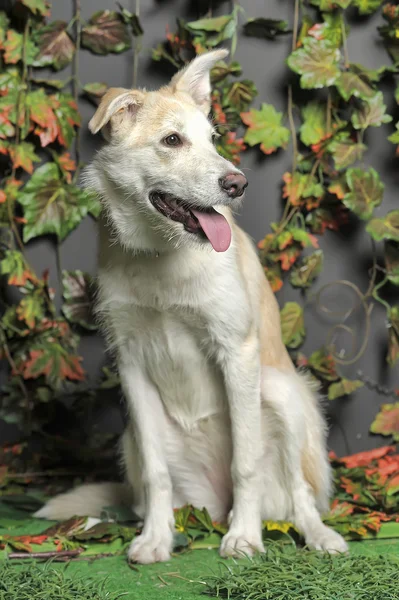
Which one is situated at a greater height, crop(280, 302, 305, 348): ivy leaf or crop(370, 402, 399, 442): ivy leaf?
crop(280, 302, 305, 348): ivy leaf

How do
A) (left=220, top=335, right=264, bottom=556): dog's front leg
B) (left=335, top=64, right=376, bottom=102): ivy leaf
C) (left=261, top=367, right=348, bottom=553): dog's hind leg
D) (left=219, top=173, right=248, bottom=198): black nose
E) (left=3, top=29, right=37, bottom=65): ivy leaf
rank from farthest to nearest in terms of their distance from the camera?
(left=3, top=29, right=37, bottom=65): ivy leaf → (left=335, top=64, right=376, bottom=102): ivy leaf → (left=261, top=367, right=348, bottom=553): dog's hind leg → (left=220, top=335, right=264, bottom=556): dog's front leg → (left=219, top=173, right=248, bottom=198): black nose

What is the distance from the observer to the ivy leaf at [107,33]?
3271 mm

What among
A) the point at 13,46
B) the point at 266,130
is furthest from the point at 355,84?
the point at 13,46

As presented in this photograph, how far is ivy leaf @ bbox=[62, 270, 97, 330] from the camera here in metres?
3.37

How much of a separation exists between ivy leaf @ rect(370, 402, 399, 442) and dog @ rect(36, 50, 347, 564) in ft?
2.27

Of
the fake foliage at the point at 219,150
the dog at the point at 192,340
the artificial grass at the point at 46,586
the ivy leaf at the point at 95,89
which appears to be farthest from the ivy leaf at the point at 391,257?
the artificial grass at the point at 46,586

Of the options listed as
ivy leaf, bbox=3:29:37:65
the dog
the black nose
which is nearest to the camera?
the black nose

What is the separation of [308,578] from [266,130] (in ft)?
6.00

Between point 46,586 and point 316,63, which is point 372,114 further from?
point 46,586

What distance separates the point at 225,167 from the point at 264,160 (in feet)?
3.97

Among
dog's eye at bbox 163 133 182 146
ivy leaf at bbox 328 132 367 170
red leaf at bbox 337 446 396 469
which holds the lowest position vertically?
red leaf at bbox 337 446 396 469

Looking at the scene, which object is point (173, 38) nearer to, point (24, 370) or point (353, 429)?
point (24, 370)

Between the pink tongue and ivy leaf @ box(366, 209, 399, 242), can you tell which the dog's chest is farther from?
ivy leaf @ box(366, 209, 399, 242)

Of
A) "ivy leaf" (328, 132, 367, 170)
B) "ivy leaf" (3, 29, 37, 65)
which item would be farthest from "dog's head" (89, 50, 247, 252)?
"ivy leaf" (3, 29, 37, 65)
